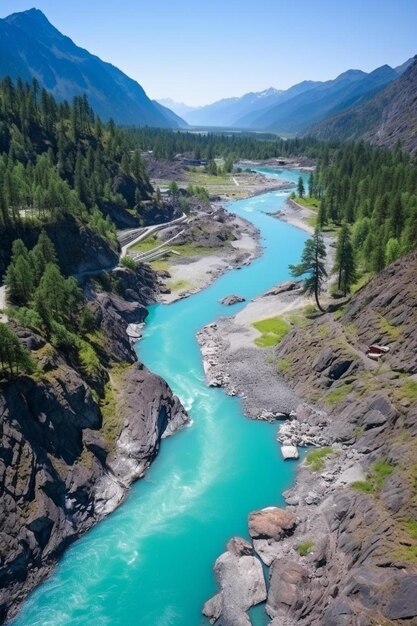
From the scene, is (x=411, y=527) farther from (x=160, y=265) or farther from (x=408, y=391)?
(x=160, y=265)

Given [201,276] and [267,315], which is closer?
[267,315]

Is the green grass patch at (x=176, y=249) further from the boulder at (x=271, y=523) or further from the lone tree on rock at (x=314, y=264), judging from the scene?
the boulder at (x=271, y=523)

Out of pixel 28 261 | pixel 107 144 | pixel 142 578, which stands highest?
pixel 107 144

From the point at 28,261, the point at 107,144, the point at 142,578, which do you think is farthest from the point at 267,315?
the point at 107,144

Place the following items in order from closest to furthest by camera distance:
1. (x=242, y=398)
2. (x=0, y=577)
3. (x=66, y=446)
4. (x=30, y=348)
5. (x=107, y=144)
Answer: (x=0, y=577) < (x=66, y=446) < (x=30, y=348) < (x=242, y=398) < (x=107, y=144)

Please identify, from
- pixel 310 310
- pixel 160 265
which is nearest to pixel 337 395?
pixel 310 310

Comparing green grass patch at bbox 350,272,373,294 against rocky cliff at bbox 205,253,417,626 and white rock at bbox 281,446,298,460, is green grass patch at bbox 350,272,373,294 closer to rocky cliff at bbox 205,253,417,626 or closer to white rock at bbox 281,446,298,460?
rocky cliff at bbox 205,253,417,626

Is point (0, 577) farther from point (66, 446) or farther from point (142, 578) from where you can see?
point (66, 446)
